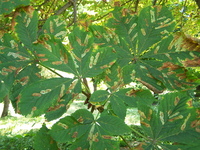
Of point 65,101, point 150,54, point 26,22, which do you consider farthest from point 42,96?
point 150,54

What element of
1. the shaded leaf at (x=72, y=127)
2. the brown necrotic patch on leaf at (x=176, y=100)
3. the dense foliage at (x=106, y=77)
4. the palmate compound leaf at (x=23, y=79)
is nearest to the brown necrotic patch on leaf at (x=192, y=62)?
the dense foliage at (x=106, y=77)

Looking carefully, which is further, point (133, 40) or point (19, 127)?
point (19, 127)

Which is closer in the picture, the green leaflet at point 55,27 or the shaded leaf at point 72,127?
the shaded leaf at point 72,127

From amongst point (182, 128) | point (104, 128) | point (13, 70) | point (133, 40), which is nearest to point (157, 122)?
point (182, 128)

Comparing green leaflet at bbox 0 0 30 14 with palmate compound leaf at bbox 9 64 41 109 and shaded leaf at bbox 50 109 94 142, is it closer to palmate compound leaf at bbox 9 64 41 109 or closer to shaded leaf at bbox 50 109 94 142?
palmate compound leaf at bbox 9 64 41 109

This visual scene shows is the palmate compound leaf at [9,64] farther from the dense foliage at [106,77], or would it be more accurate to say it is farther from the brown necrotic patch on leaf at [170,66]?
the brown necrotic patch on leaf at [170,66]

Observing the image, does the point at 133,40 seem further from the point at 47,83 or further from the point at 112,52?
the point at 47,83

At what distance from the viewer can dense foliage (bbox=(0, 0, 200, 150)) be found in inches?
21.5

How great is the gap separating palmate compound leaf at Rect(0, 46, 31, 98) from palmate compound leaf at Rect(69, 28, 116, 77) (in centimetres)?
18

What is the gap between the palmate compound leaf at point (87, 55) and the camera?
56 cm

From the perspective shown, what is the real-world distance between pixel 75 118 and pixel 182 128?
13.0 inches

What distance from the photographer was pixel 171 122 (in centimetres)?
60

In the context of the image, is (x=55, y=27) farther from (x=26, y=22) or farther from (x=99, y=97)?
(x=99, y=97)

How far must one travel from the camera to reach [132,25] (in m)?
0.68
